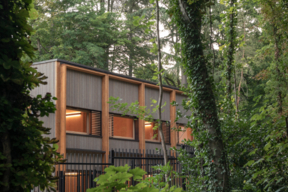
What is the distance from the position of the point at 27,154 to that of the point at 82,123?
43.9 feet

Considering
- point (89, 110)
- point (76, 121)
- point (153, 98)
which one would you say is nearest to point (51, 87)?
point (76, 121)

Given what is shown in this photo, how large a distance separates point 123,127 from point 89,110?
8.13ft

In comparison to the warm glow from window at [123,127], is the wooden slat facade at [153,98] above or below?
above

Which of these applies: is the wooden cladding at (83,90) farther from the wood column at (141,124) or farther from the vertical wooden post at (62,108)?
the wood column at (141,124)

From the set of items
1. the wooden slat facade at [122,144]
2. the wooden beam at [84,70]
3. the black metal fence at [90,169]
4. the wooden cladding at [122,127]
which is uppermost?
the wooden beam at [84,70]

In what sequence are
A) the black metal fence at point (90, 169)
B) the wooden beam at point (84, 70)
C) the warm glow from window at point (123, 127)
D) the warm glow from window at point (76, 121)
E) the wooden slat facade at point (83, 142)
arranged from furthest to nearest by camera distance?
1. the warm glow from window at point (123, 127)
2. the warm glow from window at point (76, 121)
3. the wooden beam at point (84, 70)
4. the wooden slat facade at point (83, 142)
5. the black metal fence at point (90, 169)

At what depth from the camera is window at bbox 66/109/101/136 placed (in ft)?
49.6

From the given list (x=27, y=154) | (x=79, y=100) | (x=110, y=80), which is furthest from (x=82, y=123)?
(x=27, y=154)

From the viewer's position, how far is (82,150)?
47.9ft

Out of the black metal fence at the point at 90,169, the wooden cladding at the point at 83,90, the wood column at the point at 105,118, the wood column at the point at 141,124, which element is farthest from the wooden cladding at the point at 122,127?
the black metal fence at the point at 90,169

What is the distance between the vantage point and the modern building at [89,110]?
14258 mm

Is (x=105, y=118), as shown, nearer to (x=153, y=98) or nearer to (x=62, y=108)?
(x=62, y=108)

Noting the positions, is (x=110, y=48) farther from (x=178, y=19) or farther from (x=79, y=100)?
(x=178, y=19)

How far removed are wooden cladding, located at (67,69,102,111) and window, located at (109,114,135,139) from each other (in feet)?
4.20
